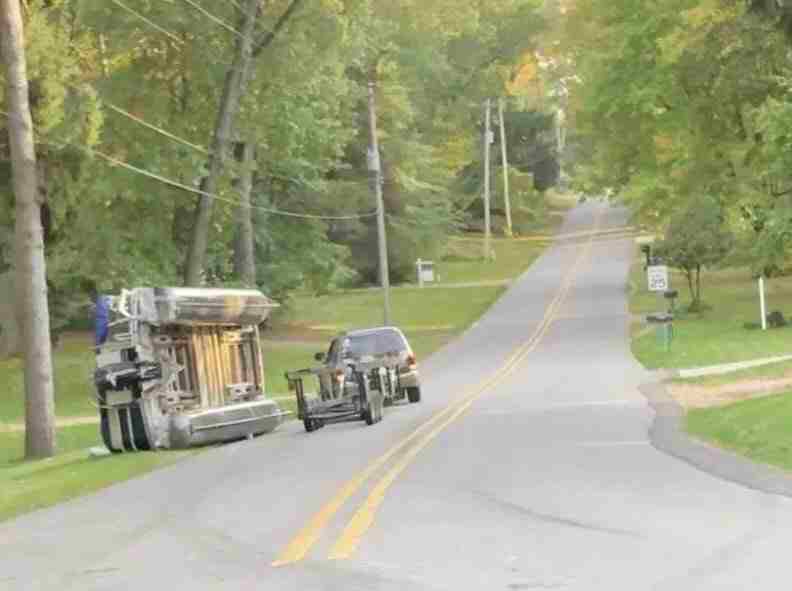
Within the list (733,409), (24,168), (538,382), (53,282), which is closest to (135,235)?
(53,282)

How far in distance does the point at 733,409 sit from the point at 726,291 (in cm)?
4133

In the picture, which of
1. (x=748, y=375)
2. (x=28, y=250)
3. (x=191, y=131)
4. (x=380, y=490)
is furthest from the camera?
(x=191, y=131)

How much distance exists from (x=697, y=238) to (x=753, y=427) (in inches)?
1359

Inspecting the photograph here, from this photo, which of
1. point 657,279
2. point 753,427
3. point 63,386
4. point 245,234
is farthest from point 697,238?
point 753,427

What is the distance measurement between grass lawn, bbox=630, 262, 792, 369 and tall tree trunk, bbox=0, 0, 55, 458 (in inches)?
679

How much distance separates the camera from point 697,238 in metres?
51.9

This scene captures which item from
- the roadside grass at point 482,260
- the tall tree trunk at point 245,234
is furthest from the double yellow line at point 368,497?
the roadside grass at point 482,260

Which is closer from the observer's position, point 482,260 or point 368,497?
point 368,497

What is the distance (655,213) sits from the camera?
53.6m

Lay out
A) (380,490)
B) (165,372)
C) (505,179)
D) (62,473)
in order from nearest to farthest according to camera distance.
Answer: (380,490) < (62,473) < (165,372) < (505,179)

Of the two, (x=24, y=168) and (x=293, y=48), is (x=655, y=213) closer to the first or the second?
(x=293, y=48)

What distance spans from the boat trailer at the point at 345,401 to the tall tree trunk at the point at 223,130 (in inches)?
432

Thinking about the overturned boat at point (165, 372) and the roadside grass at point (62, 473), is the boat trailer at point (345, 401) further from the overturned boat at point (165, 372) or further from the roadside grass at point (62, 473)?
the roadside grass at point (62, 473)

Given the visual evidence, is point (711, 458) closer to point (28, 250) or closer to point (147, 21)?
point (28, 250)
